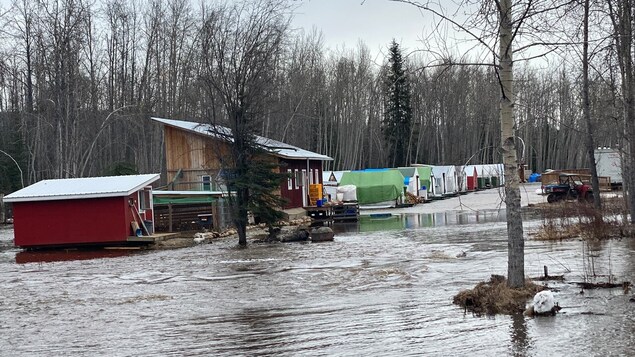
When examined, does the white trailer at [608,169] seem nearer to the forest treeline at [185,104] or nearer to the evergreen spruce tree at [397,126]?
the forest treeline at [185,104]

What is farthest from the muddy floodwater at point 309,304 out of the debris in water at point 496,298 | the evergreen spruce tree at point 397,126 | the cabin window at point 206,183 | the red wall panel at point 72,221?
the evergreen spruce tree at point 397,126

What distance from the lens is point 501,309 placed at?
12.0 meters

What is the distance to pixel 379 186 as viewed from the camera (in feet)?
203

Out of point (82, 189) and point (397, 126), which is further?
point (397, 126)

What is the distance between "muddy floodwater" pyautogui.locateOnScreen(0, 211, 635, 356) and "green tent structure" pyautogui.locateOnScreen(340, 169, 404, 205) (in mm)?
33134

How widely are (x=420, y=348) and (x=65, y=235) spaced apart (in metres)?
26.2

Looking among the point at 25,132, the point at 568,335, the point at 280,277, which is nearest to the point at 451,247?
the point at 280,277

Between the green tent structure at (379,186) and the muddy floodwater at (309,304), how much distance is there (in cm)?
3313

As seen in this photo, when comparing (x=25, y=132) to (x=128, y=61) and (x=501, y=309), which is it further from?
(x=501, y=309)

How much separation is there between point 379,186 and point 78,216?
32.3 meters

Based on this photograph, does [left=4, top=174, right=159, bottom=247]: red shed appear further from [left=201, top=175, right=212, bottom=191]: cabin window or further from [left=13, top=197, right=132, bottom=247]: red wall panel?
[left=201, top=175, right=212, bottom=191]: cabin window

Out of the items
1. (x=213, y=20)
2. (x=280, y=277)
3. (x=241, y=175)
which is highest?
(x=213, y=20)

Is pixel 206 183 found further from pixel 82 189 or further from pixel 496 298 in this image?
pixel 496 298

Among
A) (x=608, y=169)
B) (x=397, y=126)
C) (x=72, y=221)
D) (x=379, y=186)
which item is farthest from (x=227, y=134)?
(x=397, y=126)
